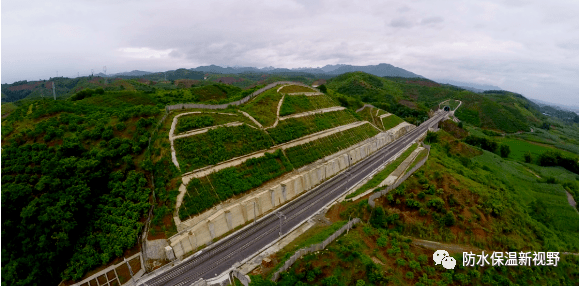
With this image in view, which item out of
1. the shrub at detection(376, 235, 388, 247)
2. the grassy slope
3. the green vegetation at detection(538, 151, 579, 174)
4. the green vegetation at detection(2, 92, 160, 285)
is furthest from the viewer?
the green vegetation at detection(538, 151, 579, 174)

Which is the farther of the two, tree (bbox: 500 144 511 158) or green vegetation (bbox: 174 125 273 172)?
tree (bbox: 500 144 511 158)

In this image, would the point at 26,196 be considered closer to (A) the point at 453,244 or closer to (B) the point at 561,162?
(A) the point at 453,244

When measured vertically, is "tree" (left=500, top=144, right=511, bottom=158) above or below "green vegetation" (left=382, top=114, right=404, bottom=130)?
below

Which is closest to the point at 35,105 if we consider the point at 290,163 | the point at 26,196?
the point at 26,196

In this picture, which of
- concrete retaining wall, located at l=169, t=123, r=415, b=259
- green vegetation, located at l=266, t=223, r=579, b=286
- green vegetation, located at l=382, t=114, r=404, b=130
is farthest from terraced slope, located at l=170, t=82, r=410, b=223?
green vegetation, located at l=382, t=114, r=404, b=130

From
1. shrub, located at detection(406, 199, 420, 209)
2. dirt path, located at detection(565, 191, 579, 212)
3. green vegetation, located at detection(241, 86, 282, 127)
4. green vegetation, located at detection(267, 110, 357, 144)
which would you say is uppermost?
green vegetation, located at detection(241, 86, 282, 127)

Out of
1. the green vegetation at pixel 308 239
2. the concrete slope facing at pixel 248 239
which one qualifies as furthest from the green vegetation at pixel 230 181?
the green vegetation at pixel 308 239

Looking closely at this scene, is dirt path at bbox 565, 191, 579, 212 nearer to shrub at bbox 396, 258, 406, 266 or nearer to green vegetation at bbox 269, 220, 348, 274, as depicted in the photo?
shrub at bbox 396, 258, 406, 266
